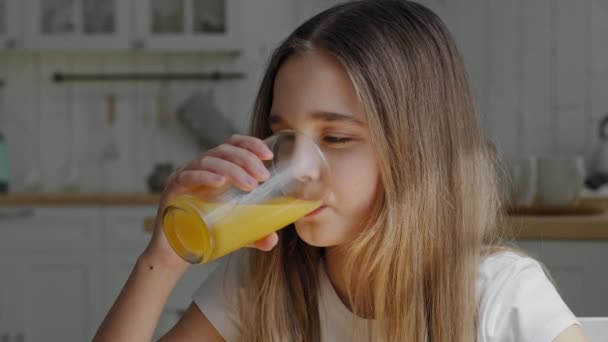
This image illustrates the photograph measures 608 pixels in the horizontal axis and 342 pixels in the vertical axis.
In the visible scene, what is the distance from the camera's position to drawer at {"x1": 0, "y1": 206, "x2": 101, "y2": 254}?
3717mm

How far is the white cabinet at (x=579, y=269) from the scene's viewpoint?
2.14 m

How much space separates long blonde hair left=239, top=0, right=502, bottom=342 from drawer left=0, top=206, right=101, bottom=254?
2.76m

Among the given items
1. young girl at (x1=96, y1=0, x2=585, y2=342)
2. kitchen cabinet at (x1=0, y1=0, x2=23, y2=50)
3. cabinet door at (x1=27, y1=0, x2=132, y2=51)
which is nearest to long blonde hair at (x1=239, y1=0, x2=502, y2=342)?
young girl at (x1=96, y1=0, x2=585, y2=342)

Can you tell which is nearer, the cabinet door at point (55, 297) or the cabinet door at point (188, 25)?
the cabinet door at point (55, 297)

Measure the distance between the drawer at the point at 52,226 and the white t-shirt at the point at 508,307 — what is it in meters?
2.73

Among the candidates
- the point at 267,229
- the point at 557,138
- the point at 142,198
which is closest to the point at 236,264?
the point at 267,229

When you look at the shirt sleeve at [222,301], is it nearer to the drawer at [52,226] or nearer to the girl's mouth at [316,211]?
the girl's mouth at [316,211]

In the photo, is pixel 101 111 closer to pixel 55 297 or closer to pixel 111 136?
pixel 111 136

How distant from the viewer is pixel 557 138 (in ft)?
13.5

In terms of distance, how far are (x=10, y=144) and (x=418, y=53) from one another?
364 centimetres

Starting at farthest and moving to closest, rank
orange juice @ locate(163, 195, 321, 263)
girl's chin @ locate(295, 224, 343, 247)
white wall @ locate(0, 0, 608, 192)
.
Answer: white wall @ locate(0, 0, 608, 192) < girl's chin @ locate(295, 224, 343, 247) < orange juice @ locate(163, 195, 321, 263)

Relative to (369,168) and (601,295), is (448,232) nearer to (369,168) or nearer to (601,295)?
(369,168)

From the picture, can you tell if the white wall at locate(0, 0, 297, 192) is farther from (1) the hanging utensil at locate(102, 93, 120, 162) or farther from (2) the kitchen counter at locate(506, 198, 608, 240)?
(2) the kitchen counter at locate(506, 198, 608, 240)

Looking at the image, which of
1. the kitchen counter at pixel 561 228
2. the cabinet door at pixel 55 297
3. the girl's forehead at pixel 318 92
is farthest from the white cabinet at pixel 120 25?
the girl's forehead at pixel 318 92
